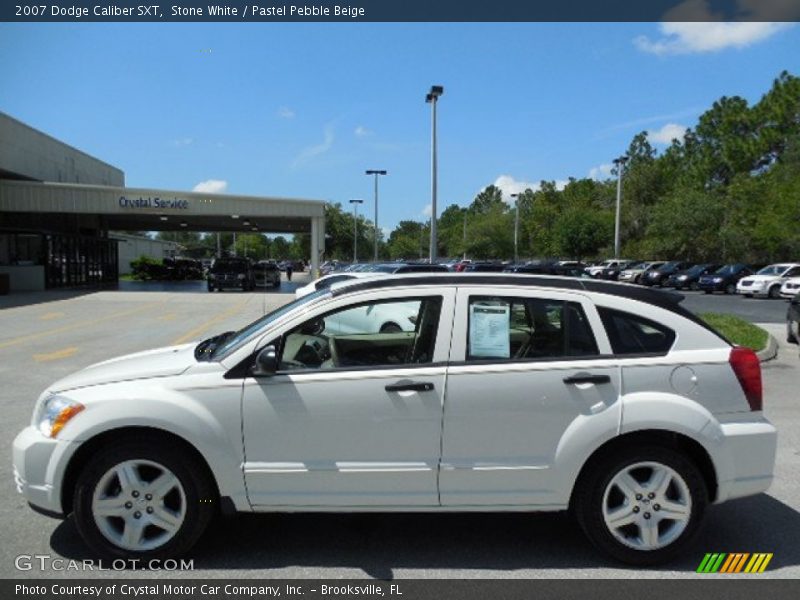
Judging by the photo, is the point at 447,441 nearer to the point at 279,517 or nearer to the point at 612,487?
the point at 612,487

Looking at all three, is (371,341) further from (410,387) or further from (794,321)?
(794,321)

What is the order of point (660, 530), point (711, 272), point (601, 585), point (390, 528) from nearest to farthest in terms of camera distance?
point (601, 585), point (660, 530), point (390, 528), point (711, 272)

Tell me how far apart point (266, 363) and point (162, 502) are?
962 mm

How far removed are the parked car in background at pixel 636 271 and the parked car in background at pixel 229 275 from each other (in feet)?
81.8

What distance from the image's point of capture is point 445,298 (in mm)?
3975

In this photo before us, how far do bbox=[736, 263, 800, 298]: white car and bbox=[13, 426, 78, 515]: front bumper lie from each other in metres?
35.4

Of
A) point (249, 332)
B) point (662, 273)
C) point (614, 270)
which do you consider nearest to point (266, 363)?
point (249, 332)

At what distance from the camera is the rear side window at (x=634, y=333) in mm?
3902

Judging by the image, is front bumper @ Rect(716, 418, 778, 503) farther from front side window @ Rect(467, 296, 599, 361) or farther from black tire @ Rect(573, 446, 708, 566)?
front side window @ Rect(467, 296, 599, 361)

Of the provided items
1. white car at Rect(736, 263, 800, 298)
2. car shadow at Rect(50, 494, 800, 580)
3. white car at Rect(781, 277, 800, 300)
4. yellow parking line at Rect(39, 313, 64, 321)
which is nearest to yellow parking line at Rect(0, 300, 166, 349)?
yellow parking line at Rect(39, 313, 64, 321)

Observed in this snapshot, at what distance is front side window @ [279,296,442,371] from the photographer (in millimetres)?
3912

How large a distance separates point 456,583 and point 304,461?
104 cm

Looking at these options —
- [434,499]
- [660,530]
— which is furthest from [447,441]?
[660,530]

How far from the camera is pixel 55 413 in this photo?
3.79 metres
